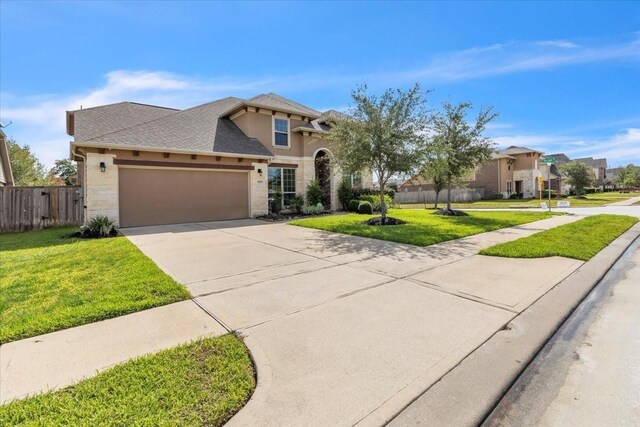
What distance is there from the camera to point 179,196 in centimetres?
1282

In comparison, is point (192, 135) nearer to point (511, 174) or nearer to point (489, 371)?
point (489, 371)

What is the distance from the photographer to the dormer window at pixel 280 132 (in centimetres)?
1652

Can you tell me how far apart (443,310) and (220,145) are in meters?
12.8

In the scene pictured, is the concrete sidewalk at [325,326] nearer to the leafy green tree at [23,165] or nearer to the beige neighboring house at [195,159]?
the beige neighboring house at [195,159]

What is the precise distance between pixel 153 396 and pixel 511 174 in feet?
148

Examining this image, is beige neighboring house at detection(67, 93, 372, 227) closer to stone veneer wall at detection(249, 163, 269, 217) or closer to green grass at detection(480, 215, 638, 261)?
stone veneer wall at detection(249, 163, 269, 217)

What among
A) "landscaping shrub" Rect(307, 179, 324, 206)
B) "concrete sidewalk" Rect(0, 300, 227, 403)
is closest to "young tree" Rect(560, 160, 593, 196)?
"landscaping shrub" Rect(307, 179, 324, 206)

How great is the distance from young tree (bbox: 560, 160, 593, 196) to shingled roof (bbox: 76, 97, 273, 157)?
1464 inches

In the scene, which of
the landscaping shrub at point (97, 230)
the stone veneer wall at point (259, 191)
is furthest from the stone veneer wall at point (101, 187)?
the stone veneer wall at point (259, 191)

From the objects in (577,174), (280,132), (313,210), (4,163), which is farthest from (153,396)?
(577,174)

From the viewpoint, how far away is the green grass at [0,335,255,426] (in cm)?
190

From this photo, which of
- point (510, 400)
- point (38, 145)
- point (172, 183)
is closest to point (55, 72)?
point (172, 183)

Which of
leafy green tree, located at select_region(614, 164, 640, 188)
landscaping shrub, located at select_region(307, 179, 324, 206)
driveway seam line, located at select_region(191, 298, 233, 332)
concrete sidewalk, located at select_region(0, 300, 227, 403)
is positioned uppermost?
leafy green tree, located at select_region(614, 164, 640, 188)

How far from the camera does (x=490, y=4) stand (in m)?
9.74
